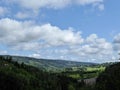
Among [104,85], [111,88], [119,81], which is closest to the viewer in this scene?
[119,81]

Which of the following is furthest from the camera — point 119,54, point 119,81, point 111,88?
point 111,88

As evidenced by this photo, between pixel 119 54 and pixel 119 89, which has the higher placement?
pixel 119 54

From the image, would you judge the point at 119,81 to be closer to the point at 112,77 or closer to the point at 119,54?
the point at 112,77

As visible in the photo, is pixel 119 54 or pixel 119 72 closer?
pixel 119 54

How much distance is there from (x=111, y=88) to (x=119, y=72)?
6218 millimetres

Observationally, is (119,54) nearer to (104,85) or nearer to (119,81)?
(119,81)

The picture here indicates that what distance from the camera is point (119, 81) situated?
266 ft

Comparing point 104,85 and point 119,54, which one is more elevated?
point 119,54

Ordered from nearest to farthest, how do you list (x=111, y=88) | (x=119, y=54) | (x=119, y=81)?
(x=119, y=54) < (x=119, y=81) < (x=111, y=88)

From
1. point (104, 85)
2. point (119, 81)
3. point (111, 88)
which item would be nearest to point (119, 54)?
point (119, 81)

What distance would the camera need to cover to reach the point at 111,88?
86.2 m

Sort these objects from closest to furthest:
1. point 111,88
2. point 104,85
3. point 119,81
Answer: point 119,81, point 111,88, point 104,85

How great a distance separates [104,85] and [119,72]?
11487mm

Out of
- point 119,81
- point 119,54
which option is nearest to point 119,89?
point 119,81
